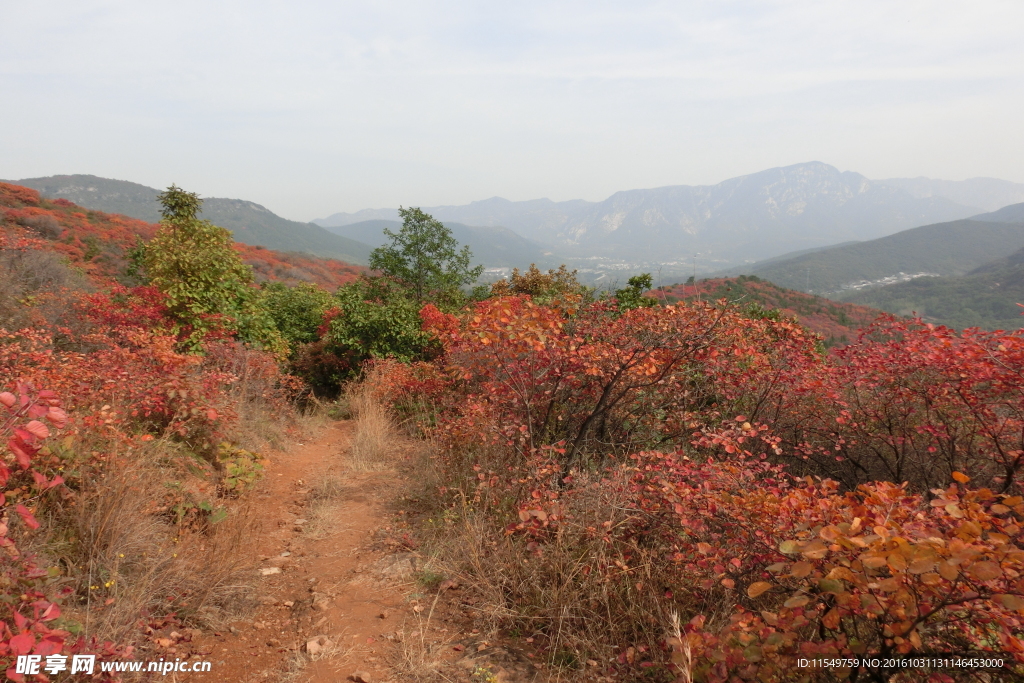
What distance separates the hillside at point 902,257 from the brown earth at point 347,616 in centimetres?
9701

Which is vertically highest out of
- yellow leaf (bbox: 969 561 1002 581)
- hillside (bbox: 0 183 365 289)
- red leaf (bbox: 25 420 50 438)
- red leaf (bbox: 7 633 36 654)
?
hillside (bbox: 0 183 365 289)

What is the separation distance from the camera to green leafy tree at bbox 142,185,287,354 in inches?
349

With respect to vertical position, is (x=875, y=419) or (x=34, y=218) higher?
(x=34, y=218)

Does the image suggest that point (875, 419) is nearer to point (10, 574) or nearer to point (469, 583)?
point (469, 583)

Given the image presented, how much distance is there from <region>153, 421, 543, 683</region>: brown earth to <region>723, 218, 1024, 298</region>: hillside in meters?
97.0

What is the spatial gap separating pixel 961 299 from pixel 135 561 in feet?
276

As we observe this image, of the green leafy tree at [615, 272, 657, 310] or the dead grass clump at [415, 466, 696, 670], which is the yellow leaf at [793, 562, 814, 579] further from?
the green leafy tree at [615, 272, 657, 310]

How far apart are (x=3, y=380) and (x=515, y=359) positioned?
4.70m

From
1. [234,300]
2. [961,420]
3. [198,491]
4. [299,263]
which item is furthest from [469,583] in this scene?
[299,263]

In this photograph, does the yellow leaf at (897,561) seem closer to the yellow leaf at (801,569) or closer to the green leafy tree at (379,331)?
the yellow leaf at (801,569)

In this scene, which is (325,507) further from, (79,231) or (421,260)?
(79,231)

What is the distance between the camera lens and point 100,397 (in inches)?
171

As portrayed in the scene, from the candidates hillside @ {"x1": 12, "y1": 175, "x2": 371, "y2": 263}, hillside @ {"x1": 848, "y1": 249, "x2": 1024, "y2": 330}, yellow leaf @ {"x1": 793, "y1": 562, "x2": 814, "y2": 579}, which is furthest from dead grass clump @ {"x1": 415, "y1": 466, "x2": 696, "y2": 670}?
hillside @ {"x1": 12, "y1": 175, "x2": 371, "y2": 263}

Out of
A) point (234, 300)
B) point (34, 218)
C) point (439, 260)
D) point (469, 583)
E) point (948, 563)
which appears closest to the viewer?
point (948, 563)
